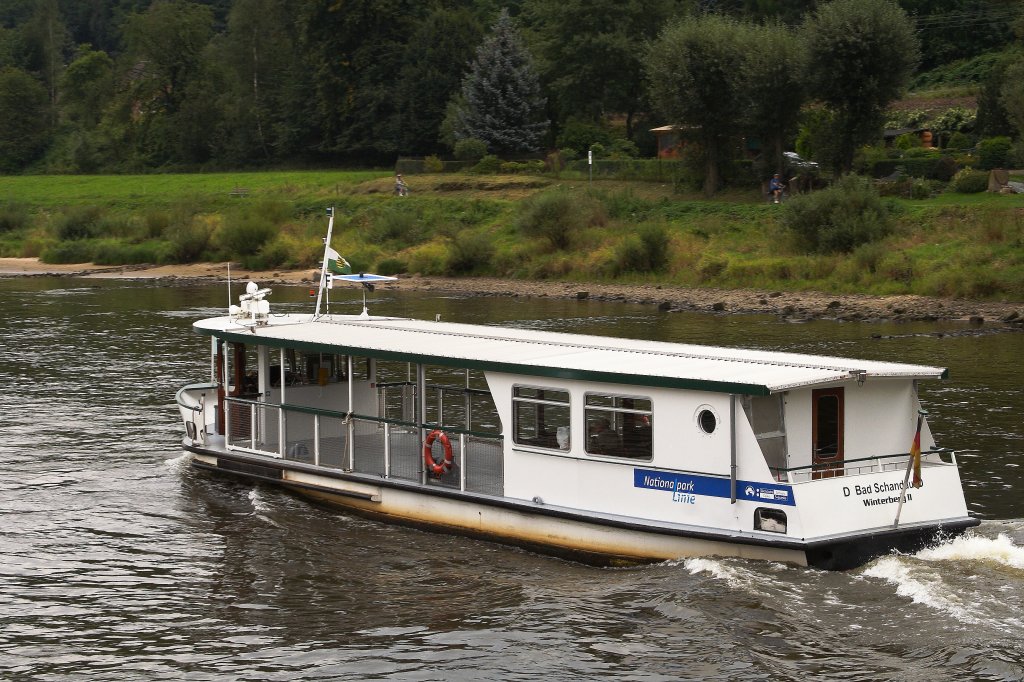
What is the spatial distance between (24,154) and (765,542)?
108m

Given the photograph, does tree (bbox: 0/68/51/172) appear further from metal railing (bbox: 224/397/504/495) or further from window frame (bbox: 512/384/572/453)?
window frame (bbox: 512/384/572/453)

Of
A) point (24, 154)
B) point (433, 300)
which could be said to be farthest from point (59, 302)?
point (24, 154)

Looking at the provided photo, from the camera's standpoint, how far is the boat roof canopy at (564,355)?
1734 cm

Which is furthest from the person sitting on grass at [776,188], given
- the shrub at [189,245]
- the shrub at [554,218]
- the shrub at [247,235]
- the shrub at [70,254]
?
the shrub at [70,254]

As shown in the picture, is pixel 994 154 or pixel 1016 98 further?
pixel 994 154

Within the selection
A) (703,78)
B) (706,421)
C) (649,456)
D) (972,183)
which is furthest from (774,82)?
(706,421)

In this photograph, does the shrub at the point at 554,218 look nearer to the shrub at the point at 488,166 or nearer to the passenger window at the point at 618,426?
the shrub at the point at 488,166

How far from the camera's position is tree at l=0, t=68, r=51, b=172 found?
11362 cm

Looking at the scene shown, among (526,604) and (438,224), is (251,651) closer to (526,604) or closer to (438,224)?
(526,604)

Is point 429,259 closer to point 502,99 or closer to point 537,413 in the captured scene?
point 502,99

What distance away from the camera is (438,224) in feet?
222

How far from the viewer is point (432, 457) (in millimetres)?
20219

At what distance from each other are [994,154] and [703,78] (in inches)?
531

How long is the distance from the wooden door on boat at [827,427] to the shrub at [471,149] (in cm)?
6266
